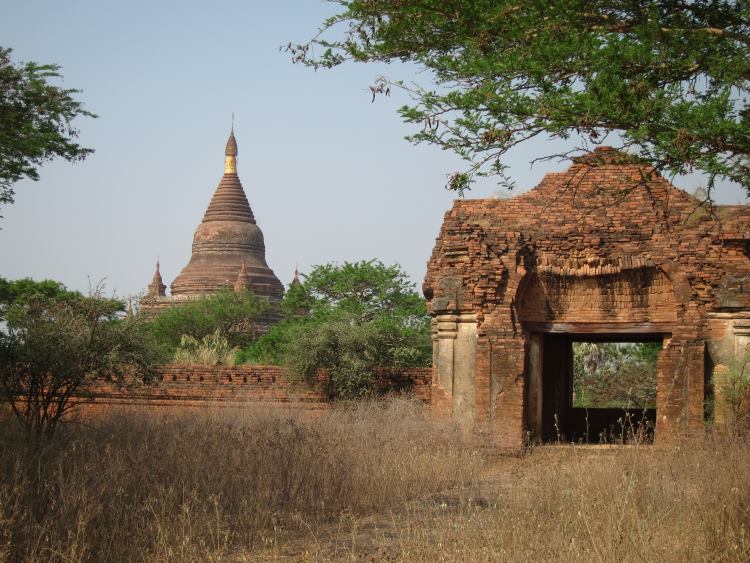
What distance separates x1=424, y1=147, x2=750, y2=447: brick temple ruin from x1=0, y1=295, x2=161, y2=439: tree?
414 centimetres

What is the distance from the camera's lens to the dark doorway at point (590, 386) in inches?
542

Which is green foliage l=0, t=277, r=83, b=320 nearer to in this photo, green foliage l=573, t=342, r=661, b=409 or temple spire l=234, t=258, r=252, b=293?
temple spire l=234, t=258, r=252, b=293

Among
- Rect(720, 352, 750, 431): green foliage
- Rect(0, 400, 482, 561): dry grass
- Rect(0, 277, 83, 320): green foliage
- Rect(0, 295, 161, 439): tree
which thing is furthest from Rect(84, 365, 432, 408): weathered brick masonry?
Rect(0, 277, 83, 320): green foliage

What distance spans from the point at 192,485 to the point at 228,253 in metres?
37.8

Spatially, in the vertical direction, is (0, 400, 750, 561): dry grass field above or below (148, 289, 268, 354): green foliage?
below

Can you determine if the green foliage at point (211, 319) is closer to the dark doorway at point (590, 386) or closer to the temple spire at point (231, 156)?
the temple spire at point (231, 156)

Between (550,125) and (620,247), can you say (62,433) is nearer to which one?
(550,125)

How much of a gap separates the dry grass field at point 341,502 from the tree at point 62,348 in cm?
67

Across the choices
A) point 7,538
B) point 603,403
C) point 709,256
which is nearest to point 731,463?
point 7,538

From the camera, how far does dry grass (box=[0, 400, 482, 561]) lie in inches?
213

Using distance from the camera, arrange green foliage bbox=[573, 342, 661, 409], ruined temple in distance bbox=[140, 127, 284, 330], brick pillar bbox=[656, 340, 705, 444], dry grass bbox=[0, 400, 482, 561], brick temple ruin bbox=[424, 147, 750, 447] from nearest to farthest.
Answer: dry grass bbox=[0, 400, 482, 561] → brick pillar bbox=[656, 340, 705, 444] → brick temple ruin bbox=[424, 147, 750, 447] → green foliage bbox=[573, 342, 661, 409] → ruined temple in distance bbox=[140, 127, 284, 330]

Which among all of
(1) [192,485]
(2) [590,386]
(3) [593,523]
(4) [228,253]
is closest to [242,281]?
(4) [228,253]

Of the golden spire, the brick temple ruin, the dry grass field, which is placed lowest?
the dry grass field

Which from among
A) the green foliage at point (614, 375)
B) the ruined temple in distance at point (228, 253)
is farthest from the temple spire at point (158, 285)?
the green foliage at point (614, 375)
